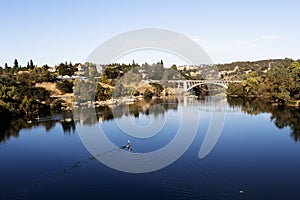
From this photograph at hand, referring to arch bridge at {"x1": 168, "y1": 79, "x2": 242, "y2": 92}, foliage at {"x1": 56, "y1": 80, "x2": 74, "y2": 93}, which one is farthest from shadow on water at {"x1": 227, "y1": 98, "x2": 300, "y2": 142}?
foliage at {"x1": 56, "y1": 80, "x2": 74, "y2": 93}

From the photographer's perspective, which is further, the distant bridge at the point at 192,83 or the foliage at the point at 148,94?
the distant bridge at the point at 192,83

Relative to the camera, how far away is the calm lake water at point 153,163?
8.95 metres

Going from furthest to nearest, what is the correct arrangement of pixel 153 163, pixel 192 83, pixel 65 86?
pixel 192 83 < pixel 65 86 < pixel 153 163

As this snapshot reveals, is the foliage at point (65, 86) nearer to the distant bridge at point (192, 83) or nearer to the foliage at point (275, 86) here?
the distant bridge at point (192, 83)

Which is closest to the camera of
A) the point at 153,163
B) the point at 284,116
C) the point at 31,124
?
the point at 153,163

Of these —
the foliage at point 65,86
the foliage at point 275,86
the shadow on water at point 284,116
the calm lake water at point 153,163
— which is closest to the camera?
the calm lake water at point 153,163

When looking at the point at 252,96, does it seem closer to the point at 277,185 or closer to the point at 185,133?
the point at 185,133

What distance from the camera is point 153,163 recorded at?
11.3 m

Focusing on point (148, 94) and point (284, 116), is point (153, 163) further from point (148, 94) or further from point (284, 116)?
point (148, 94)

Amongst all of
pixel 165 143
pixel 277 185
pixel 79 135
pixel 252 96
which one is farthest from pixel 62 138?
pixel 252 96

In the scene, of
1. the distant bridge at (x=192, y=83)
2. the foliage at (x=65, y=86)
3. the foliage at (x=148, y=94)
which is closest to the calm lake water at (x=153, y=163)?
the foliage at (x=65, y=86)

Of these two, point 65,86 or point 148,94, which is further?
point 148,94

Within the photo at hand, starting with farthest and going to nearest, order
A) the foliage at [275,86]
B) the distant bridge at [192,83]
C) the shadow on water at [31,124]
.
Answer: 1. the distant bridge at [192,83]
2. the foliage at [275,86]
3. the shadow on water at [31,124]

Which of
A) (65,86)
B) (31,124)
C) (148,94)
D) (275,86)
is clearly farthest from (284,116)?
(65,86)
